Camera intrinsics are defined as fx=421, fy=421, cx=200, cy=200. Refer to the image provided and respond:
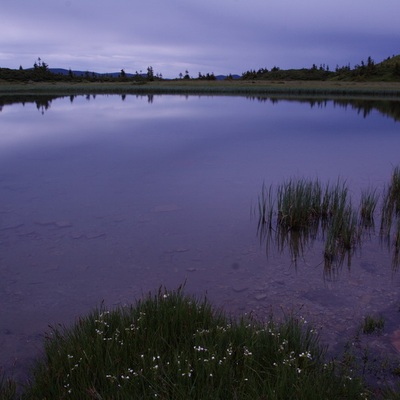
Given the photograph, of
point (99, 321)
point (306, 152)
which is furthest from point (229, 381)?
point (306, 152)

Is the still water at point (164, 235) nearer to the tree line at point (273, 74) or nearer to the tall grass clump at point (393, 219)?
the tall grass clump at point (393, 219)

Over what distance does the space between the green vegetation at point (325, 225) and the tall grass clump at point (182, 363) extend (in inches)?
156

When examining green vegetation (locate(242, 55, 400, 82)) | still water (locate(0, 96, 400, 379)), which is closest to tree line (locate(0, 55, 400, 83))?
green vegetation (locate(242, 55, 400, 82))

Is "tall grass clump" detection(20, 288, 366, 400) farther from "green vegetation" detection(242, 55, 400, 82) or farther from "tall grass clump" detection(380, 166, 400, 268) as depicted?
"green vegetation" detection(242, 55, 400, 82)

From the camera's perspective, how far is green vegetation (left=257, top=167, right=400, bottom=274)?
8.91 m

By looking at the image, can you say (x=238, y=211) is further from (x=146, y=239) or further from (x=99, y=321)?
(x=99, y=321)

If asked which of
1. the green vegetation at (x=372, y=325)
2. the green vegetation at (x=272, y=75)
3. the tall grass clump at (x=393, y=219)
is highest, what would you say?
the green vegetation at (x=272, y=75)

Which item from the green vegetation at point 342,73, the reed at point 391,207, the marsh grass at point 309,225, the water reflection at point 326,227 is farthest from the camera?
the green vegetation at point 342,73

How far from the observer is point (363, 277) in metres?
7.81

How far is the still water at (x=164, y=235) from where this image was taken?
6676 millimetres

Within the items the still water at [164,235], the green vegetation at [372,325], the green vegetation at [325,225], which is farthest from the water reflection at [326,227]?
the green vegetation at [372,325]

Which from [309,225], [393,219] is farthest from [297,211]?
[393,219]

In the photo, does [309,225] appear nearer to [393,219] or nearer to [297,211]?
[297,211]

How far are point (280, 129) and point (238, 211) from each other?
20.3 meters
